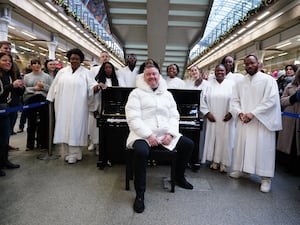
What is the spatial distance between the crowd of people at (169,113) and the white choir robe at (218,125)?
1cm

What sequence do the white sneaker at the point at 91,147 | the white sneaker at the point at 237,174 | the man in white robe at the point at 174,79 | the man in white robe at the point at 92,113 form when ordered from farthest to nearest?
the white sneaker at the point at 91,147, the man in white robe at the point at 174,79, the man in white robe at the point at 92,113, the white sneaker at the point at 237,174

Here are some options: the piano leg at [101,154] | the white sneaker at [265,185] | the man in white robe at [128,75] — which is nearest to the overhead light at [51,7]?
the man in white robe at [128,75]

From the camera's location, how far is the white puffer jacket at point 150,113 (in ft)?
9.27

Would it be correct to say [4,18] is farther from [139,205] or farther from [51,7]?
[139,205]

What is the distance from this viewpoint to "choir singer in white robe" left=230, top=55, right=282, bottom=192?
3088 mm

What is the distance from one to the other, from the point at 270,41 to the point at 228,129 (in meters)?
8.16

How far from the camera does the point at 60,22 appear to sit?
36.2 feet

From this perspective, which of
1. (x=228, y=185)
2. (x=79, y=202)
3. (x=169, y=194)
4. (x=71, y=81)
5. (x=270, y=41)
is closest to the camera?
(x=79, y=202)

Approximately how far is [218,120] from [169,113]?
1.01m

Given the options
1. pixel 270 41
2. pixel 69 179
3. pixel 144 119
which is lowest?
pixel 69 179

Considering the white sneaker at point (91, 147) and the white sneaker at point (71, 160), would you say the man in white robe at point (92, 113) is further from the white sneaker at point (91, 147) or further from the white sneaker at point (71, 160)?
the white sneaker at point (71, 160)

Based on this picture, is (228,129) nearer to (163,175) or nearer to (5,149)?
(163,175)

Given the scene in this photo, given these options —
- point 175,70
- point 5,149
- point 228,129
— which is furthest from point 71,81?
point 228,129

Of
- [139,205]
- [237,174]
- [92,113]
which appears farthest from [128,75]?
[139,205]
